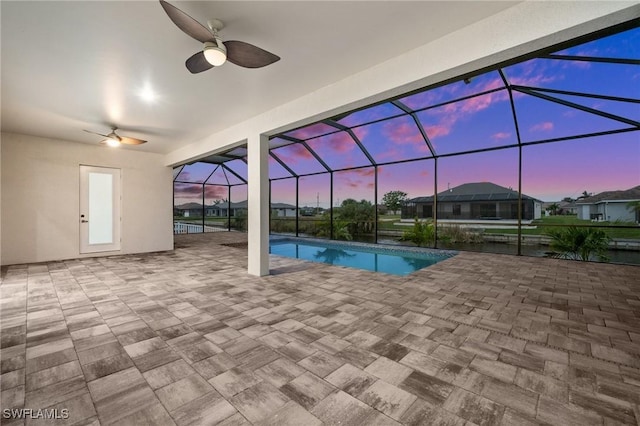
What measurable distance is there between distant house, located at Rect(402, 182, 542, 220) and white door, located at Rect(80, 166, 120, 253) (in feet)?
27.7

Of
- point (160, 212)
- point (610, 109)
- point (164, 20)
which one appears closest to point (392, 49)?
point (164, 20)

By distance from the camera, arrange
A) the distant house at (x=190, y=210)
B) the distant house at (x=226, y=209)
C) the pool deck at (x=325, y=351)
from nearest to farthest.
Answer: the pool deck at (x=325, y=351)
the distant house at (x=190, y=210)
the distant house at (x=226, y=209)

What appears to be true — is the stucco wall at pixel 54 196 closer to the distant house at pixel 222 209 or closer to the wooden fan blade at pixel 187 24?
the distant house at pixel 222 209

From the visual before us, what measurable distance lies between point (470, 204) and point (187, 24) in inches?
403

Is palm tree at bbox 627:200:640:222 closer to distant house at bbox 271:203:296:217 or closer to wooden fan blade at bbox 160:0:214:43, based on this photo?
wooden fan blade at bbox 160:0:214:43

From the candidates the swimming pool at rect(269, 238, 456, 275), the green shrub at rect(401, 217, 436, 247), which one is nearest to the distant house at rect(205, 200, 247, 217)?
the swimming pool at rect(269, 238, 456, 275)

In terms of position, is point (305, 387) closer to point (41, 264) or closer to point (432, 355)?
point (432, 355)

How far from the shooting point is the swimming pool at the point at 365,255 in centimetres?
627

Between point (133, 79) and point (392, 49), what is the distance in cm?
303

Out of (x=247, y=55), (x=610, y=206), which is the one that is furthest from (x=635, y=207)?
(x=247, y=55)

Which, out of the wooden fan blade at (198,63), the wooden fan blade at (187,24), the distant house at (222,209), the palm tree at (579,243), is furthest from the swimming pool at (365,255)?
the wooden fan blade at (187,24)

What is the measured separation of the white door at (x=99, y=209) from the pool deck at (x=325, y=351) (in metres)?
2.36

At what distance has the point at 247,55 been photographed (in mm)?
2256

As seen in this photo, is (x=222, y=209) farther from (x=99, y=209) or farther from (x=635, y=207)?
(x=635, y=207)
